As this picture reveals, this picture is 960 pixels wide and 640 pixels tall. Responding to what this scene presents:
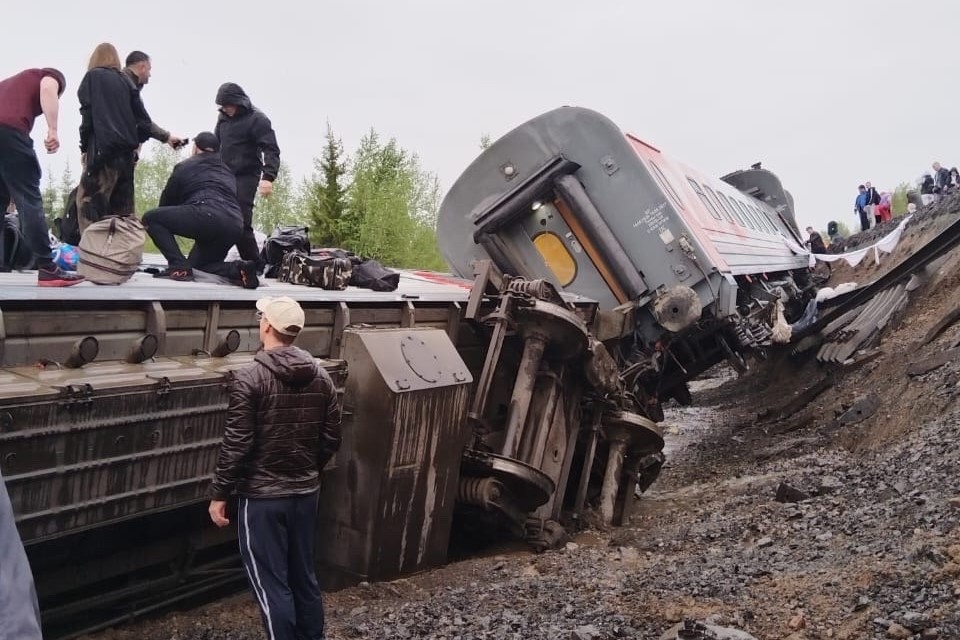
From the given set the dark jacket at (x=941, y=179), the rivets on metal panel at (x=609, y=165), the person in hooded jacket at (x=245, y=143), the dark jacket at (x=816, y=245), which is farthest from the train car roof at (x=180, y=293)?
the dark jacket at (x=941, y=179)

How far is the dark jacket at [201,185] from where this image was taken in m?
4.92

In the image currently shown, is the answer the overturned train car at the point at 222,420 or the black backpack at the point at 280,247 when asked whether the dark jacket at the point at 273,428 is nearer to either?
the overturned train car at the point at 222,420

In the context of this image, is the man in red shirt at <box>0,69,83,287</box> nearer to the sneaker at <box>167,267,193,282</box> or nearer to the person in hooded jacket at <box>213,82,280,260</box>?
the sneaker at <box>167,267,193,282</box>

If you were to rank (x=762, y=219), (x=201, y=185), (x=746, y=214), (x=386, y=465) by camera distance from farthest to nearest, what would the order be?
(x=762, y=219) < (x=746, y=214) < (x=201, y=185) < (x=386, y=465)

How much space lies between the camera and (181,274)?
462 cm

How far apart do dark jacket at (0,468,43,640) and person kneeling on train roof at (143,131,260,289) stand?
10.7ft

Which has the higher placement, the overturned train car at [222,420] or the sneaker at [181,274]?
the sneaker at [181,274]

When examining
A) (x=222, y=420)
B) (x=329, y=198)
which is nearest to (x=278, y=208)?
(x=329, y=198)

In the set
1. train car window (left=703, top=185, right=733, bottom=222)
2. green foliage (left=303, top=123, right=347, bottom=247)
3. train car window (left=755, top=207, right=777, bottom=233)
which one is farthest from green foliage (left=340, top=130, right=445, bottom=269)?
train car window (left=703, top=185, right=733, bottom=222)

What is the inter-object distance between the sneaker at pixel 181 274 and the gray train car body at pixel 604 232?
3641 millimetres

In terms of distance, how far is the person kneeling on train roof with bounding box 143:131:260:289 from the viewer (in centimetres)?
475

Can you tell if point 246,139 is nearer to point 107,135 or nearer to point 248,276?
point 107,135

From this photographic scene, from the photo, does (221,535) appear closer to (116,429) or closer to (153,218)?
(116,429)

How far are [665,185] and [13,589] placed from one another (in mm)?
7087
